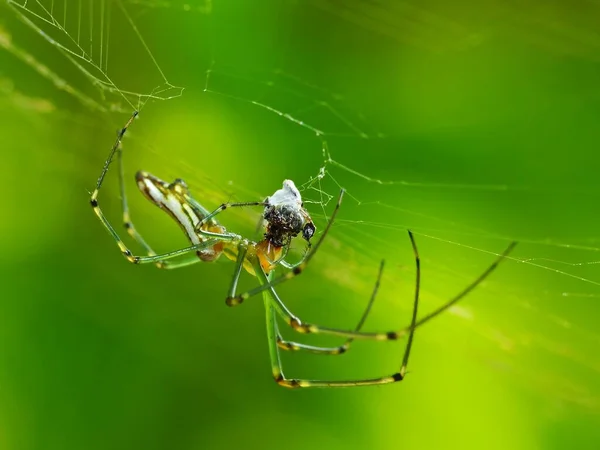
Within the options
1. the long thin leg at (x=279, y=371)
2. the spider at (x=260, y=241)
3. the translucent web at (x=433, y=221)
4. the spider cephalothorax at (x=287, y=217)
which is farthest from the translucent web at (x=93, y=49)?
the long thin leg at (x=279, y=371)

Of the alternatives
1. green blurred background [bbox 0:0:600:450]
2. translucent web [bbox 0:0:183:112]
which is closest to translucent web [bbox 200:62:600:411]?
green blurred background [bbox 0:0:600:450]

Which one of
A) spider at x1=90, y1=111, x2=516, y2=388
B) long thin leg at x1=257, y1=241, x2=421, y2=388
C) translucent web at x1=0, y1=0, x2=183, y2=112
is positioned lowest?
long thin leg at x1=257, y1=241, x2=421, y2=388

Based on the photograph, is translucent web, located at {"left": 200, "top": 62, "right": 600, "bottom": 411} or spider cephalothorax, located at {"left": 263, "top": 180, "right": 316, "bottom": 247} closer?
spider cephalothorax, located at {"left": 263, "top": 180, "right": 316, "bottom": 247}

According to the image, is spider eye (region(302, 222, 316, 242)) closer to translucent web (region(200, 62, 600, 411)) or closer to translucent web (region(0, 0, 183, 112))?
translucent web (region(200, 62, 600, 411))

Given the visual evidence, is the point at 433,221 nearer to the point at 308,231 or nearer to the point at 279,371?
the point at 308,231

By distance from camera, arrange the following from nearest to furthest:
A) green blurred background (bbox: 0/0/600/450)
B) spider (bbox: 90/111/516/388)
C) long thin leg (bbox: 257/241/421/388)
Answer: spider (bbox: 90/111/516/388), long thin leg (bbox: 257/241/421/388), green blurred background (bbox: 0/0/600/450)

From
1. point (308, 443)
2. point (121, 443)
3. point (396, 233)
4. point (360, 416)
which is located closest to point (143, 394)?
point (121, 443)
